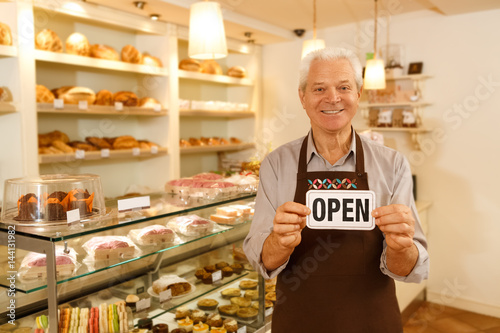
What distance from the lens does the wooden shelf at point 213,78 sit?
4.43 m

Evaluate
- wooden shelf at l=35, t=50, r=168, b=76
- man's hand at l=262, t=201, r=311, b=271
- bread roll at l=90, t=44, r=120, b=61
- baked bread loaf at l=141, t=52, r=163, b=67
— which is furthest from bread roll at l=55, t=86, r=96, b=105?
man's hand at l=262, t=201, r=311, b=271

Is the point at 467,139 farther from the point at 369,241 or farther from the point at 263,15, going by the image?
the point at 369,241

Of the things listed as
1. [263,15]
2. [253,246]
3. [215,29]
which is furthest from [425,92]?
[253,246]

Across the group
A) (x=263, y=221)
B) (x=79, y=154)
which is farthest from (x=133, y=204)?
(x=79, y=154)

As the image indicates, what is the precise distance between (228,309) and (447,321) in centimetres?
265

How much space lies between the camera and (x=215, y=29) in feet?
8.40

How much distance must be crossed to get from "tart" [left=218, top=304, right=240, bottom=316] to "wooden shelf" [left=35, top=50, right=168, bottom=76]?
Result: 231 cm

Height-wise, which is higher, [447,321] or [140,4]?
[140,4]

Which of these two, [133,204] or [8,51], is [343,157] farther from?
[8,51]

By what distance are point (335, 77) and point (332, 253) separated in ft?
2.10

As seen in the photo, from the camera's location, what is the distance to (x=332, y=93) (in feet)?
4.87

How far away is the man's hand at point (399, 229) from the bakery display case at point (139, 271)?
0.97m

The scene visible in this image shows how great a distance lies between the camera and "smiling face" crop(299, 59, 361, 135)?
1490mm

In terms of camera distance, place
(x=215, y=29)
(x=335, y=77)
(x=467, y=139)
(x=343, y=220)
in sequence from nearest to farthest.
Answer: (x=343, y=220), (x=335, y=77), (x=215, y=29), (x=467, y=139)
